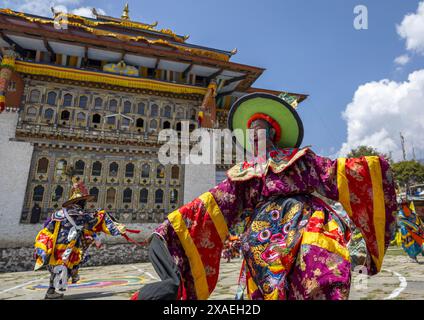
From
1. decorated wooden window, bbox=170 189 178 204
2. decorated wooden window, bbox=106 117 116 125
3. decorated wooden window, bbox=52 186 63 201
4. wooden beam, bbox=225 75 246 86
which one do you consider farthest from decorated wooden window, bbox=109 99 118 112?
wooden beam, bbox=225 75 246 86

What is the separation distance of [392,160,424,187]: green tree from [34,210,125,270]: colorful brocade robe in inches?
1347

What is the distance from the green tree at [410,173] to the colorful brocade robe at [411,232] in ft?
85.8

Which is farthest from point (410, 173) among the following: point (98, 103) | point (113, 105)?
point (98, 103)

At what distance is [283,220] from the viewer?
184 cm

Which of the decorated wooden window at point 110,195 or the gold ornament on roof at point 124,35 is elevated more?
the gold ornament on roof at point 124,35

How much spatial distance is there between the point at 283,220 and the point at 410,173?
1455 inches

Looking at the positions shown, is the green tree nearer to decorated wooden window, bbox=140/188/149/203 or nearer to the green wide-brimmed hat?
decorated wooden window, bbox=140/188/149/203

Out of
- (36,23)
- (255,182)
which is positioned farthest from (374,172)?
(36,23)

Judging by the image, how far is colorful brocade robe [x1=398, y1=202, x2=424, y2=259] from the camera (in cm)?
863

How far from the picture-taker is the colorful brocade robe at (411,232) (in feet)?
28.3

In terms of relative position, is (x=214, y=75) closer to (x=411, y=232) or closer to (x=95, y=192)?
(x=95, y=192)

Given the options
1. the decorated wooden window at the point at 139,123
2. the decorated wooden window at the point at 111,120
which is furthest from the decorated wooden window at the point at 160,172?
the decorated wooden window at the point at 111,120

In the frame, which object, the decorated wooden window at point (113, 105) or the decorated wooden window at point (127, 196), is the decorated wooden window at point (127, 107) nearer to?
the decorated wooden window at point (113, 105)
